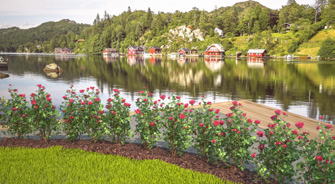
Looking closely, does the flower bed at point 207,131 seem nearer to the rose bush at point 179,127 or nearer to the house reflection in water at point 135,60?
the rose bush at point 179,127

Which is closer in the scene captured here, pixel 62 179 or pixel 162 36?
pixel 62 179

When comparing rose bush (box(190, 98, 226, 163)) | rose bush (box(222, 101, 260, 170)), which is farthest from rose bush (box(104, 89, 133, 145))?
rose bush (box(222, 101, 260, 170))

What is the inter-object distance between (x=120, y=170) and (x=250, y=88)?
24.5 metres

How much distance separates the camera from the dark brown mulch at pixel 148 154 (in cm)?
666

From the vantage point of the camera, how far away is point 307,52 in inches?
3935

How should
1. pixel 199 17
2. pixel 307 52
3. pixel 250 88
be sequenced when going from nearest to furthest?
1. pixel 250 88
2. pixel 307 52
3. pixel 199 17

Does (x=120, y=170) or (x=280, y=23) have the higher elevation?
(x=280, y=23)

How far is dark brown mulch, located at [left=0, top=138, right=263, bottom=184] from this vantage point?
666 centimetres

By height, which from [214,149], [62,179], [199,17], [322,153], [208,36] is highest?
[199,17]

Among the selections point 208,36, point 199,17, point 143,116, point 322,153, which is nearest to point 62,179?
point 143,116

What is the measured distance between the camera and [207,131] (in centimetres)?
692

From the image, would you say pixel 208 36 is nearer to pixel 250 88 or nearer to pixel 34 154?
pixel 250 88

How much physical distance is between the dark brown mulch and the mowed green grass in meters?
0.30

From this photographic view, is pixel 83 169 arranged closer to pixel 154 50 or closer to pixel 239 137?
pixel 239 137
